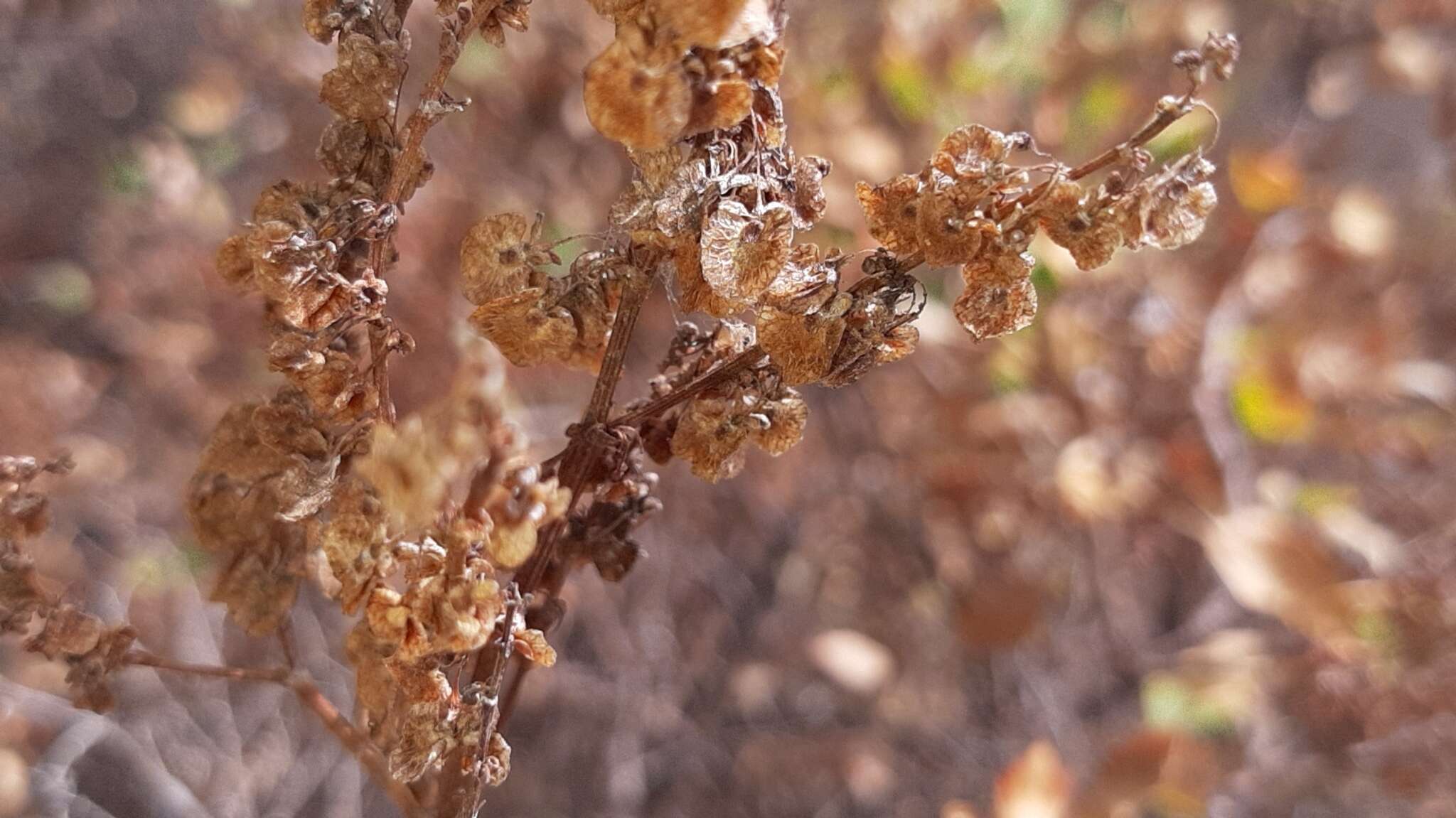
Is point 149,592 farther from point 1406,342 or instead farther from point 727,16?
point 1406,342

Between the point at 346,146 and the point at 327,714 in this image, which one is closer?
the point at 346,146

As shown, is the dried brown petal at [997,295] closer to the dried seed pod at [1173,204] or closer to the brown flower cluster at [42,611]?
the dried seed pod at [1173,204]

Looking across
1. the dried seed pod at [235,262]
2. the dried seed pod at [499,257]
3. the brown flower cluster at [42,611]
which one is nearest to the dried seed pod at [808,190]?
the dried seed pod at [499,257]

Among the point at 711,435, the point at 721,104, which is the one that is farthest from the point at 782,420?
the point at 721,104

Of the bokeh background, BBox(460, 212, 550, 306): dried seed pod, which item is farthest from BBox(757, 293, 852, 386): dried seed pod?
the bokeh background

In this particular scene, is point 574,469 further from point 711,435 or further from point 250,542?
point 250,542

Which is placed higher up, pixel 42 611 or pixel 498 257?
pixel 498 257

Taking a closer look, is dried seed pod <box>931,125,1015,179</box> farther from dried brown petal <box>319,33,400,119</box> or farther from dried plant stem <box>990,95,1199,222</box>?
dried brown petal <box>319,33,400,119</box>

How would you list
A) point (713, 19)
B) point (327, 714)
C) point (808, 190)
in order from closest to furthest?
point (713, 19) < point (808, 190) < point (327, 714)
